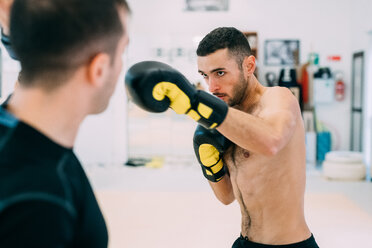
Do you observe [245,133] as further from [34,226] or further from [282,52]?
[282,52]

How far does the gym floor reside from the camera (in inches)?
127

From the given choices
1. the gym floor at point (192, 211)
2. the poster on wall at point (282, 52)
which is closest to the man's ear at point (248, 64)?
the gym floor at point (192, 211)

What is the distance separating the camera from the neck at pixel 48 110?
714 millimetres

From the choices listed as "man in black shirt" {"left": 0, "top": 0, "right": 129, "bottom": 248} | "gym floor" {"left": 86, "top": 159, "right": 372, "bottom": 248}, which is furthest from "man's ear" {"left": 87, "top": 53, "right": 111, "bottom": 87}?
"gym floor" {"left": 86, "top": 159, "right": 372, "bottom": 248}

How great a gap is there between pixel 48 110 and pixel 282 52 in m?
6.46

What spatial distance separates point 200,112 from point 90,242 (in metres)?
0.56

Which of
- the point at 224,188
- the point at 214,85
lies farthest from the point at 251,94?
the point at 224,188

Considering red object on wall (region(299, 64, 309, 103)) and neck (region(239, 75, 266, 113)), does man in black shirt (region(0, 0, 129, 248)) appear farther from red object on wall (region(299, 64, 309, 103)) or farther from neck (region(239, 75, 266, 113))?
red object on wall (region(299, 64, 309, 103))

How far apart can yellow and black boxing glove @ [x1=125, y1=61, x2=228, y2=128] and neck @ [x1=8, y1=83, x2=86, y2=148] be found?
1.26 feet

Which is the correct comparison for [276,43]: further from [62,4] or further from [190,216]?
[62,4]

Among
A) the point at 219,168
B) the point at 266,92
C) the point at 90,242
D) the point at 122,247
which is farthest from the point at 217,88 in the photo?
the point at 122,247

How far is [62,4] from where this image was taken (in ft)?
2.25

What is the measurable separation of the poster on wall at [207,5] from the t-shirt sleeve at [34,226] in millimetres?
6610

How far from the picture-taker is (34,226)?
0.59 m
